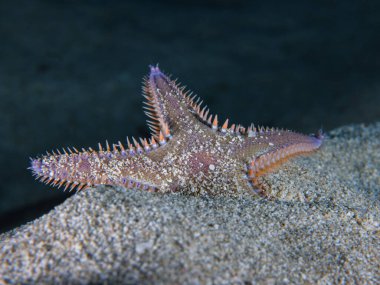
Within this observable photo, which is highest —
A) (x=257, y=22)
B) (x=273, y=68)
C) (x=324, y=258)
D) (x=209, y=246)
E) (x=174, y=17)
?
(x=257, y=22)

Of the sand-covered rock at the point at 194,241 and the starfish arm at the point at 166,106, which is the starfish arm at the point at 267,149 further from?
the starfish arm at the point at 166,106

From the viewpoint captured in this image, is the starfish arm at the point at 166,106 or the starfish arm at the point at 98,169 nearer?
the starfish arm at the point at 98,169

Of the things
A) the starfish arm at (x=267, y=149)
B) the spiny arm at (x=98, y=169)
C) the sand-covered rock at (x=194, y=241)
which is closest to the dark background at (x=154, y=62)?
the spiny arm at (x=98, y=169)

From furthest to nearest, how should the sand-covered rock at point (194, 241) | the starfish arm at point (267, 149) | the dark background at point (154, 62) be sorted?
the dark background at point (154, 62) → the starfish arm at point (267, 149) → the sand-covered rock at point (194, 241)

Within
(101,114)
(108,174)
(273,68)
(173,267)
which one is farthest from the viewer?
(273,68)

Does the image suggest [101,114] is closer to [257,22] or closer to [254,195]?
[254,195]

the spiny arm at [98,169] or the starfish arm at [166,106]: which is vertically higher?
the starfish arm at [166,106]

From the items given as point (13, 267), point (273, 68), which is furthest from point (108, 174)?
point (273, 68)

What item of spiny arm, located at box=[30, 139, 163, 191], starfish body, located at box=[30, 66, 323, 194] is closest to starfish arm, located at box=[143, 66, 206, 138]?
starfish body, located at box=[30, 66, 323, 194]
